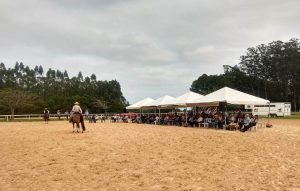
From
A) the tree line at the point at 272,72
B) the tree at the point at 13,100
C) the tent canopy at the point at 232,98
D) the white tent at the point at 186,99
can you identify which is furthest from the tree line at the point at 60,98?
the tent canopy at the point at 232,98

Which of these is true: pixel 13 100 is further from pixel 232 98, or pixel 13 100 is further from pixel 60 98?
pixel 232 98

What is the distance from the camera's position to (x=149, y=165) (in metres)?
10.3

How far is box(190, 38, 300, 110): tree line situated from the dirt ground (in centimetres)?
6331

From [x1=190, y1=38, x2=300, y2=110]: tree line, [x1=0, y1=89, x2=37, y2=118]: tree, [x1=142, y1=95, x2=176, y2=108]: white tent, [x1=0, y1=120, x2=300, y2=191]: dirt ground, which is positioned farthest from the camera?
[x1=190, y1=38, x2=300, y2=110]: tree line

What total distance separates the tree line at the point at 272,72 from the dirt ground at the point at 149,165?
63.3m

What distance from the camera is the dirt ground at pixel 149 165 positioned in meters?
8.29

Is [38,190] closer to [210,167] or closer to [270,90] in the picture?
[210,167]

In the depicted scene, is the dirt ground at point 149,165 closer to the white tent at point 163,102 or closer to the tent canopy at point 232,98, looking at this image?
the tent canopy at point 232,98

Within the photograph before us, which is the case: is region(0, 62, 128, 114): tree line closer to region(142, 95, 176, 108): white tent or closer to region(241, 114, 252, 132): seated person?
region(142, 95, 176, 108): white tent

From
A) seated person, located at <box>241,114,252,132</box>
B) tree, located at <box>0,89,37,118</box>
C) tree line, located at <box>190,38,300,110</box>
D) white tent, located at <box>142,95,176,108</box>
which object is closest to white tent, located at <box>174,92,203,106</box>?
white tent, located at <box>142,95,176,108</box>

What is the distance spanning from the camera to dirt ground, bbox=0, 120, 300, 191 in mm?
8289

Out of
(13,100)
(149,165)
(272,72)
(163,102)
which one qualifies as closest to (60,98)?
(13,100)

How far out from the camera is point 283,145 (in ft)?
47.6

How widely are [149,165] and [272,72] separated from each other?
233ft
